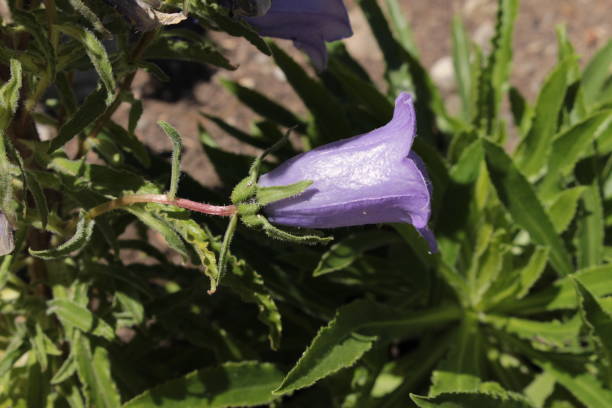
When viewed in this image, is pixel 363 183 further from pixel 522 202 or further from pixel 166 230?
pixel 522 202

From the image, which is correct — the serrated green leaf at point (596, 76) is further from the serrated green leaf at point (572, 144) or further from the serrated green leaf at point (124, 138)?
the serrated green leaf at point (124, 138)

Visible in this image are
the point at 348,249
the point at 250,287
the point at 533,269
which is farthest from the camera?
the point at 533,269

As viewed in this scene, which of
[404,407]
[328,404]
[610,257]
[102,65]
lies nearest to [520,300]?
[610,257]

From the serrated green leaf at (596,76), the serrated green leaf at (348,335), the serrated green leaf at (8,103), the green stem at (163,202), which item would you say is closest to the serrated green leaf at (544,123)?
the serrated green leaf at (596,76)

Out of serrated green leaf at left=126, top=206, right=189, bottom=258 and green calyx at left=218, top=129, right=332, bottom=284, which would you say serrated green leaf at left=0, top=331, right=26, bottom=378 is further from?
green calyx at left=218, top=129, right=332, bottom=284

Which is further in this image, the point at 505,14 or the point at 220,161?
the point at 505,14

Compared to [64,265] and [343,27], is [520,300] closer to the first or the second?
[343,27]

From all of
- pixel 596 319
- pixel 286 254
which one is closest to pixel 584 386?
pixel 596 319

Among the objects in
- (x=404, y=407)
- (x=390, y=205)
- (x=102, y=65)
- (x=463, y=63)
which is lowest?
(x=404, y=407)
